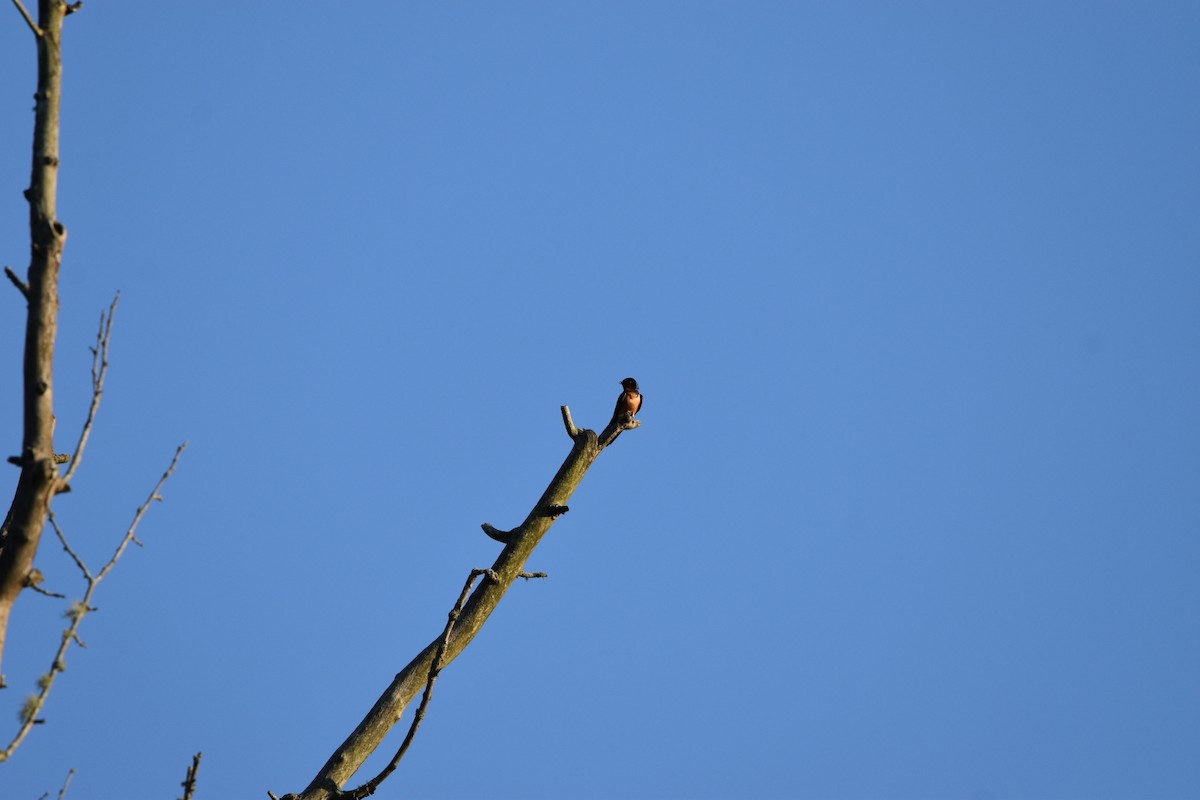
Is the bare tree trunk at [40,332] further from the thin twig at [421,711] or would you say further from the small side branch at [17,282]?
the thin twig at [421,711]

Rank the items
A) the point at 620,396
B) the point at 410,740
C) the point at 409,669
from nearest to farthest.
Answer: the point at 410,740 < the point at 409,669 < the point at 620,396

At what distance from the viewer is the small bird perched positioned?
7883 millimetres

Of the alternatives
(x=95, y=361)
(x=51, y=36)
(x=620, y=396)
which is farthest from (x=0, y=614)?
(x=620, y=396)

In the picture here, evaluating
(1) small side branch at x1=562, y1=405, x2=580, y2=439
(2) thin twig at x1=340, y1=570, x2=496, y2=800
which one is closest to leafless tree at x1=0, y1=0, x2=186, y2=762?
(2) thin twig at x1=340, y1=570, x2=496, y2=800

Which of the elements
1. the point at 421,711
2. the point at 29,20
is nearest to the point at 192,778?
the point at 421,711

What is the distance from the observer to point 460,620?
21.7ft

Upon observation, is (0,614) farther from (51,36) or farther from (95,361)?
(51,36)

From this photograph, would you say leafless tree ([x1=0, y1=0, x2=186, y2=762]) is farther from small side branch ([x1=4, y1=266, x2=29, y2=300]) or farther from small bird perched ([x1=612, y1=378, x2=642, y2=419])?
small bird perched ([x1=612, y1=378, x2=642, y2=419])

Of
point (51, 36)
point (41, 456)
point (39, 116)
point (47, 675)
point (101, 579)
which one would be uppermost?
point (51, 36)

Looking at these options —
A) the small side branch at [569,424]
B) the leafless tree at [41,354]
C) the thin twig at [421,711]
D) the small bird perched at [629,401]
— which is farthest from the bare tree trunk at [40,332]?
the small bird perched at [629,401]

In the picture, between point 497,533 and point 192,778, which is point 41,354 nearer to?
point 192,778

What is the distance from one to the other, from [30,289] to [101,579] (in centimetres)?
101

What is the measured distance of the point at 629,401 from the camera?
7.97 meters

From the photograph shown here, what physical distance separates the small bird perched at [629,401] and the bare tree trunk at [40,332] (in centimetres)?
438
